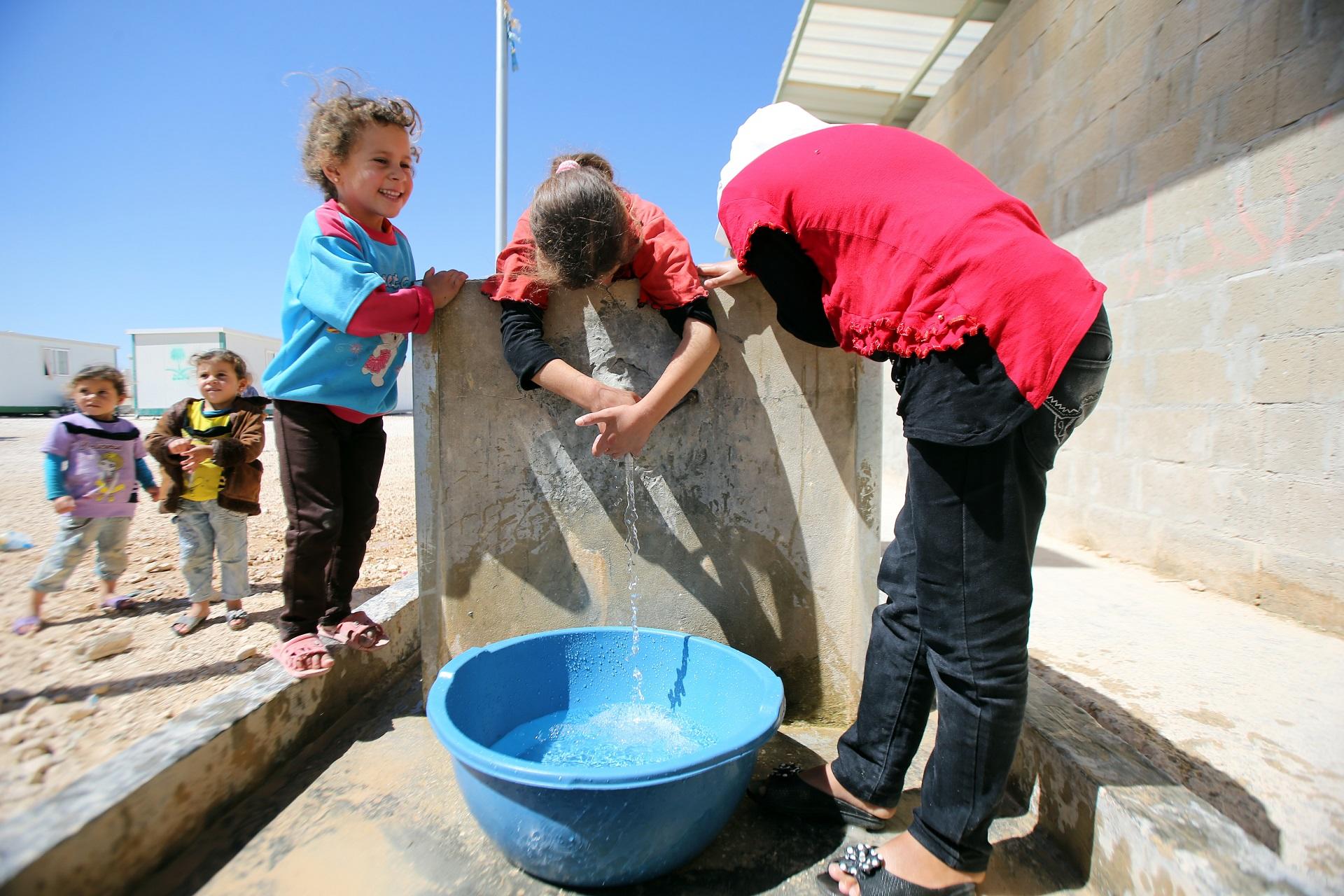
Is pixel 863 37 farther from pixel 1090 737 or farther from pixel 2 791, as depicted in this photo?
pixel 2 791

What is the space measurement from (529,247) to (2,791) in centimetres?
176

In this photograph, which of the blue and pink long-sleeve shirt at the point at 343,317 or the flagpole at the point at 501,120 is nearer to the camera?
the blue and pink long-sleeve shirt at the point at 343,317

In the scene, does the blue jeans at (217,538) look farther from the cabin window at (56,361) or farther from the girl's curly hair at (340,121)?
the cabin window at (56,361)

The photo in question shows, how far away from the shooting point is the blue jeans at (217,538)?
317 centimetres

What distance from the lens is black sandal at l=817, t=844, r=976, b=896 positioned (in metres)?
1.19

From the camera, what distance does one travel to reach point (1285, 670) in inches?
85.5

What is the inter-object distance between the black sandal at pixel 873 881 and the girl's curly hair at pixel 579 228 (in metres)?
1.34

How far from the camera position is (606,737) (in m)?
1.75

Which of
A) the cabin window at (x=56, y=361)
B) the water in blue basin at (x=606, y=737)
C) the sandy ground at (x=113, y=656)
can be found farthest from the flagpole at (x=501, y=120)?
the cabin window at (x=56, y=361)

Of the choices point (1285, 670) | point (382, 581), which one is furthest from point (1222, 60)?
point (382, 581)

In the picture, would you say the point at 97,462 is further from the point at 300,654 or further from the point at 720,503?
the point at 720,503

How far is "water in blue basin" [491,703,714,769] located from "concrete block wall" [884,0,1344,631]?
2.50 metres

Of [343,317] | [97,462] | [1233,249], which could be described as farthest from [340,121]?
[1233,249]

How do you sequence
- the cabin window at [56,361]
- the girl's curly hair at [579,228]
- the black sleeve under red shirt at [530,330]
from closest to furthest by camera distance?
A: 1. the girl's curly hair at [579,228]
2. the black sleeve under red shirt at [530,330]
3. the cabin window at [56,361]
